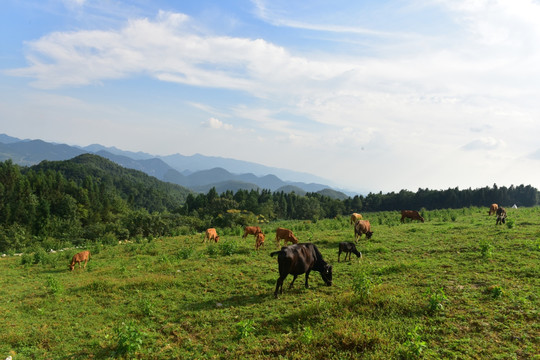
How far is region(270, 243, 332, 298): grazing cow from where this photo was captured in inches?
393

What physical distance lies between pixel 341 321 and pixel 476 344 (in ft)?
10.4

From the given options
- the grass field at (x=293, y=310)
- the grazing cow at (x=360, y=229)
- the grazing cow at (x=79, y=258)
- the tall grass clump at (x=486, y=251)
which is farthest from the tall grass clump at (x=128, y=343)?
the grazing cow at (x=360, y=229)

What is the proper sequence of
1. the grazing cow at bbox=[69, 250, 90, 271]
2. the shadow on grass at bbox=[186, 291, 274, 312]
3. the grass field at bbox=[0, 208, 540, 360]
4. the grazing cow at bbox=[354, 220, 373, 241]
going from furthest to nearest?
the grazing cow at bbox=[354, 220, 373, 241] → the grazing cow at bbox=[69, 250, 90, 271] → the shadow on grass at bbox=[186, 291, 274, 312] → the grass field at bbox=[0, 208, 540, 360]

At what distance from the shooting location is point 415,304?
825 cm

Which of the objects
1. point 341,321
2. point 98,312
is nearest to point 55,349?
point 98,312

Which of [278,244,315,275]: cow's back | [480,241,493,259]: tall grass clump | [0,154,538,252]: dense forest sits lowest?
[0,154,538,252]: dense forest

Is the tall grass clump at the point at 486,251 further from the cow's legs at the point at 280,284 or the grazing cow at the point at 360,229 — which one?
the cow's legs at the point at 280,284

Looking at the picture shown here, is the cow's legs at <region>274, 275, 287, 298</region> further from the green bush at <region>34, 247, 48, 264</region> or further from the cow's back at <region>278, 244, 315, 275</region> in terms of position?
the green bush at <region>34, 247, 48, 264</region>

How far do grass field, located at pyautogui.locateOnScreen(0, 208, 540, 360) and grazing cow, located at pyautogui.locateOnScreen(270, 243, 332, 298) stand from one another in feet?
2.01

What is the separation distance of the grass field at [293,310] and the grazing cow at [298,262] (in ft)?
2.01

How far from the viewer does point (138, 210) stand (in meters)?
66.8

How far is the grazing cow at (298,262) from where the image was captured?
9.98 metres

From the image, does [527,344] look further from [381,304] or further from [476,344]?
[381,304]

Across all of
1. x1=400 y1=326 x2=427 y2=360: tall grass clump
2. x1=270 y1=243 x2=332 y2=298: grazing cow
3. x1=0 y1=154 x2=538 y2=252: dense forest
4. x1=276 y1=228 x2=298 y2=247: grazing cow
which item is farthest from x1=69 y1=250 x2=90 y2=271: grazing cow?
x1=400 y1=326 x2=427 y2=360: tall grass clump
